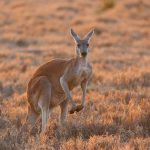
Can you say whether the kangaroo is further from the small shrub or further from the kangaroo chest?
the small shrub

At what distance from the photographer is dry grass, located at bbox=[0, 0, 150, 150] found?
7.58 meters

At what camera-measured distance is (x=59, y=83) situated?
8328 mm

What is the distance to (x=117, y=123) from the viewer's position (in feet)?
27.0

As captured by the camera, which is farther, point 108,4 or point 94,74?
point 108,4

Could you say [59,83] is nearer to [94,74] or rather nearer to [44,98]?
[44,98]

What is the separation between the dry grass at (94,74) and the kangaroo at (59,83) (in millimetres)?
258

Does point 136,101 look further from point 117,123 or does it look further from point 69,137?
point 69,137

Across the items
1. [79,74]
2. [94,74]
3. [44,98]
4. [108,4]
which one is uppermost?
[79,74]

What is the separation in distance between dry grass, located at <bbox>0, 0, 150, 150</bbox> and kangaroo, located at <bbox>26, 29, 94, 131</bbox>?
0.26m

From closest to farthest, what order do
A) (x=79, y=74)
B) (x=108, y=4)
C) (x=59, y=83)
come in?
(x=79, y=74), (x=59, y=83), (x=108, y=4)

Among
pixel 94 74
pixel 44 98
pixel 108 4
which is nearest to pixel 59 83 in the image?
pixel 44 98

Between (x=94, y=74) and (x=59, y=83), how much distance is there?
17.2 feet

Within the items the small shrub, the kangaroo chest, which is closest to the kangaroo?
the kangaroo chest

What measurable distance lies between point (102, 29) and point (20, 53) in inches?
284
